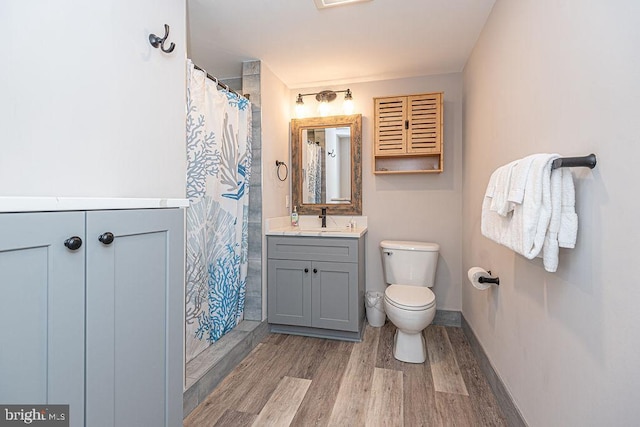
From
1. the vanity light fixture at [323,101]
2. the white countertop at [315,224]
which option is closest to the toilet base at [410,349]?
the white countertop at [315,224]

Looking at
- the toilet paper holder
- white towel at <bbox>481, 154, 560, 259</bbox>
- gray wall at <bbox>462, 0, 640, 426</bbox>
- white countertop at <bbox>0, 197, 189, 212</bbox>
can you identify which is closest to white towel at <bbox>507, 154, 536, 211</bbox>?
white towel at <bbox>481, 154, 560, 259</bbox>

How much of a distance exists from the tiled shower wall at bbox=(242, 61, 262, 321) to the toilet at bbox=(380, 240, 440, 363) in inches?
41.7

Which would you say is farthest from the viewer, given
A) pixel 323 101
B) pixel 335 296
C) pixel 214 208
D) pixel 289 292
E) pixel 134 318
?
pixel 323 101

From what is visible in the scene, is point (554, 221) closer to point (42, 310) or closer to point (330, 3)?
point (42, 310)

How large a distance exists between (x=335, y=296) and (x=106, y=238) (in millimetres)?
1911

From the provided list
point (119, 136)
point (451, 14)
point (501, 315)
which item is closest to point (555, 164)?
point (501, 315)

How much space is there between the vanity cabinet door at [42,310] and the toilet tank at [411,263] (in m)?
2.23

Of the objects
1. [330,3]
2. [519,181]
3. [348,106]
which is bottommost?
[519,181]

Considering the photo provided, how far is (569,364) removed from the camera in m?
1.01

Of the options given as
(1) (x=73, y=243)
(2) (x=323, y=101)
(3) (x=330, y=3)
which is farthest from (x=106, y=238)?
(2) (x=323, y=101)

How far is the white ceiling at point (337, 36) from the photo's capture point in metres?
1.81

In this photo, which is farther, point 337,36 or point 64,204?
point 337,36

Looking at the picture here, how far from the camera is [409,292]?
7.34 feet

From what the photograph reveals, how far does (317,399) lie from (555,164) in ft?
5.38
